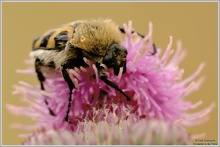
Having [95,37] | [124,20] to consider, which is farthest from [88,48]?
[124,20]

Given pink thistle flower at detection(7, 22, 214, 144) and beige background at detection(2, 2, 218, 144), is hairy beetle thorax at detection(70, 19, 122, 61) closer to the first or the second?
pink thistle flower at detection(7, 22, 214, 144)

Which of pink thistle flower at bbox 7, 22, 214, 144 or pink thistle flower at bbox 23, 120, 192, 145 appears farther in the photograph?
pink thistle flower at bbox 7, 22, 214, 144

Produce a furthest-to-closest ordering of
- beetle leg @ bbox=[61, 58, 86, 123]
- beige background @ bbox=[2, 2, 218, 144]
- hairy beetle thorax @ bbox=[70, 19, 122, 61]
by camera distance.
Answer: beige background @ bbox=[2, 2, 218, 144], beetle leg @ bbox=[61, 58, 86, 123], hairy beetle thorax @ bbox=[70, 19, 122, 61]

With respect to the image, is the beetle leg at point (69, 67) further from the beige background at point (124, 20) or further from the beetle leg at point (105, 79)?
the beige background at point (124, 20)

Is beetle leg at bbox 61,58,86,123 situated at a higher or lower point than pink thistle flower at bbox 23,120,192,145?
higher

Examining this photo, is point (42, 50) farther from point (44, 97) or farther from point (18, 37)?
point (18, 37)

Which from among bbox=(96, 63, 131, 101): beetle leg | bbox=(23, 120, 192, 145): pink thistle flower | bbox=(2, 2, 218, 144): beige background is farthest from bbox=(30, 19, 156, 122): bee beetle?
bbox=(2, 2, 218, 144): beige background
